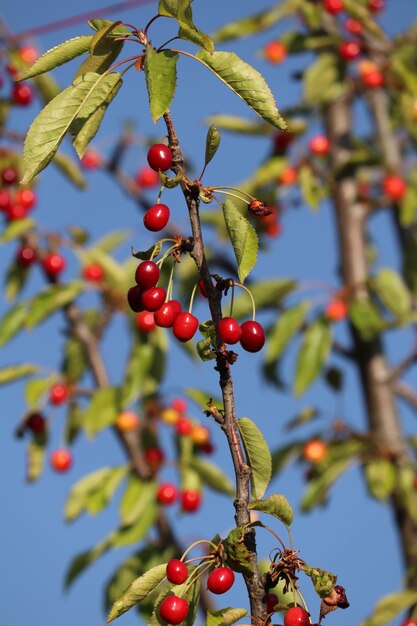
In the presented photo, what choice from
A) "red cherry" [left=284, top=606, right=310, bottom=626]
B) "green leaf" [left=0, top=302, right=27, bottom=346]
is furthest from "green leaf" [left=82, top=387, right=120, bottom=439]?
"red cherry" [left=284, top=606, right=310, bottom=626]

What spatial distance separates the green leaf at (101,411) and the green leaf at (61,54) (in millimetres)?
2642

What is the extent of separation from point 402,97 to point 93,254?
1883 millimetres

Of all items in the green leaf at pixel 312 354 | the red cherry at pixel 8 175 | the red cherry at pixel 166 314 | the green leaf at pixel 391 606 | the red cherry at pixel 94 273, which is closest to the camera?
the red cherry at pixel 166 314

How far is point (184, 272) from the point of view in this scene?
189 inches

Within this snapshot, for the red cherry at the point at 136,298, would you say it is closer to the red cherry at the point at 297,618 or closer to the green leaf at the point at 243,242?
the green leaf at the point at 243,242

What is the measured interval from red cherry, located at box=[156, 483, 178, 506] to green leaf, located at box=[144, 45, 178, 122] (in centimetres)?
305

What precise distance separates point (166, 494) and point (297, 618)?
307 centimetres

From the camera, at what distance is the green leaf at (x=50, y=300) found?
14.0ft

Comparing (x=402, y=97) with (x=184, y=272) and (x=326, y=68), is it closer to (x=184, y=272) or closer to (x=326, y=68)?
(x=326, y=68)

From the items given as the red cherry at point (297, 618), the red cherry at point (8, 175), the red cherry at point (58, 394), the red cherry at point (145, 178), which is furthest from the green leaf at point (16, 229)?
the red cherry at point (297, 618)

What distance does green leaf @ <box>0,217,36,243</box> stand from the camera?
14.3 ft

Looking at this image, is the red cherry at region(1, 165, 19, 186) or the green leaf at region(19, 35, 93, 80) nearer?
the green leaf at region(19, 35, 93, 80)

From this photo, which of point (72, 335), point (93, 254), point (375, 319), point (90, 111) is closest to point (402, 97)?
point (375, 319)

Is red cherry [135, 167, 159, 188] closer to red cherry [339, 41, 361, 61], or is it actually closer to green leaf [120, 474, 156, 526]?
red cherry [339, 41, 361, 61]
